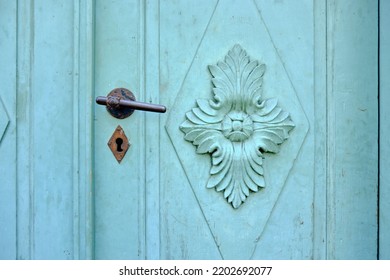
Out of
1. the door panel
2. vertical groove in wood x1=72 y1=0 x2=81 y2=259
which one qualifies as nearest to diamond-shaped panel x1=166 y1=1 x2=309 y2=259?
the door panel

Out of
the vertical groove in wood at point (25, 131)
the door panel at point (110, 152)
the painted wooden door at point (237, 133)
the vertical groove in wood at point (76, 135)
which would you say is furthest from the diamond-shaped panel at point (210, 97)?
the vertical groove in wood at point (25, 131)

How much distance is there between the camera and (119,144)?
5.11 ft

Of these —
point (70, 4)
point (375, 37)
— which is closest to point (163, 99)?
point (70, 4)

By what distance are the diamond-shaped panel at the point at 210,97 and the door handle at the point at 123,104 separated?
10 centimetres

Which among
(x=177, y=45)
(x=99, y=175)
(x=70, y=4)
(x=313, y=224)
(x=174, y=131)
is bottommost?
(x=313, y=224)

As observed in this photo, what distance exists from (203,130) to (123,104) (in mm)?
218

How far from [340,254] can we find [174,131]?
54 cm

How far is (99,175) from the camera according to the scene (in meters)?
1.55

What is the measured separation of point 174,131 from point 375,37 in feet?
1.91

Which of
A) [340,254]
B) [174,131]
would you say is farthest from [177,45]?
[340,254]
